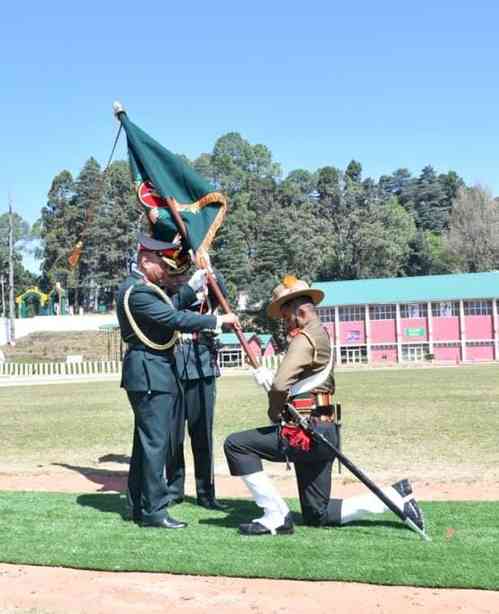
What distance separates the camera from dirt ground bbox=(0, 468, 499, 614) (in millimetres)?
4723

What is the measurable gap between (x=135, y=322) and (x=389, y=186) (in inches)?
5581

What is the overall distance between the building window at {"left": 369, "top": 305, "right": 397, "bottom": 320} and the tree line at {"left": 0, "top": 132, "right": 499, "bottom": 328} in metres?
9.68

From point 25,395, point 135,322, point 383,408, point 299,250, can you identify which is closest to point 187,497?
point 135,322

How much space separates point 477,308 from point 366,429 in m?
53.8

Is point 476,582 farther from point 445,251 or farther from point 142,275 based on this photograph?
point 445,251

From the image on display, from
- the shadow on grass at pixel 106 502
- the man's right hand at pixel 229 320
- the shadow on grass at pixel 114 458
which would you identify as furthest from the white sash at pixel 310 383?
the shadow on grass at pixel 114 458

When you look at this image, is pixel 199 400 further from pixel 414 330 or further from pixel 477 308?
pixel 477 308

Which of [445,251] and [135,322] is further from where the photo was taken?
[445,251]

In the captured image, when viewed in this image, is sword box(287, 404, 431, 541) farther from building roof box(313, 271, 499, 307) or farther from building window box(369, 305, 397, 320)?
building window box(369, 305, 397, 320)

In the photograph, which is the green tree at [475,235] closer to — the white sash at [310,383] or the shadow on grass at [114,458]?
the shadow on grass at [114,458]

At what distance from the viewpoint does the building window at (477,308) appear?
2564 inches

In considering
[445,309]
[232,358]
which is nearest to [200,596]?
[232,358]

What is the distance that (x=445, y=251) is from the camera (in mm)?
95812

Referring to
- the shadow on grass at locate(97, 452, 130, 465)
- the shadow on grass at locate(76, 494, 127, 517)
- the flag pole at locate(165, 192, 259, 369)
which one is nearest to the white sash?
the flag pole at locate(165, 192, 259, 369)
